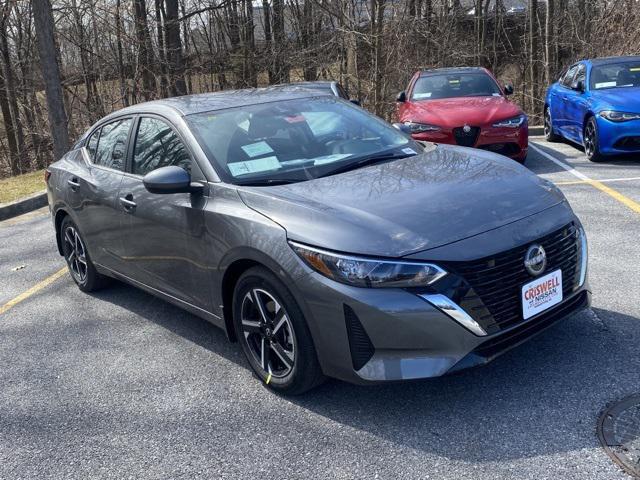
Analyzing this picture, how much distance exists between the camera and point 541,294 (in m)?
3.42

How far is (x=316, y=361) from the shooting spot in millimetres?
3469

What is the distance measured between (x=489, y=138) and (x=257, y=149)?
5.62m

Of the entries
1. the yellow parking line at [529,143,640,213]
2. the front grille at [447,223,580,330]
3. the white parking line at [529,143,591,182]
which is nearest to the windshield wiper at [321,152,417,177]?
the front grille at [447,223,580,330]

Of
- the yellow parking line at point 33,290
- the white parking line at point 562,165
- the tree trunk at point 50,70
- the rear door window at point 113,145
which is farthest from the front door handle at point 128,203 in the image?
the tree trunk at point 50,70

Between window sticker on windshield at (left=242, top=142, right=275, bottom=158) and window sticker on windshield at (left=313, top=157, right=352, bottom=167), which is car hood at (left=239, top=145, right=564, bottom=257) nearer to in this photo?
window sticker on windshield at (left=313, top=157, right=352, bottom=167)

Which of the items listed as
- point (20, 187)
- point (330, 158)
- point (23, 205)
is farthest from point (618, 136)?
point (20, 187)

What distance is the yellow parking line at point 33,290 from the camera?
580 centimetres

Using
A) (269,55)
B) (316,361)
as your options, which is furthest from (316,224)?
(269,55)

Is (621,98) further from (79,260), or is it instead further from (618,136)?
(79,260)

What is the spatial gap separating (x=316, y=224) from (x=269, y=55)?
57.0 feet

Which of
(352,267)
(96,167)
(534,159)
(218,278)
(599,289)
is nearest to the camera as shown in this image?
(352,267)

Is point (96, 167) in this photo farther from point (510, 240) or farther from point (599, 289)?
point (599, 289)

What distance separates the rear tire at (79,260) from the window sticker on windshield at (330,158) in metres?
2.41

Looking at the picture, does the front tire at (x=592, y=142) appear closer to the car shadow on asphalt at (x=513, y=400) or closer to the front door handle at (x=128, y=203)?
the car shadow on asphalt at (x=513, y=400)
